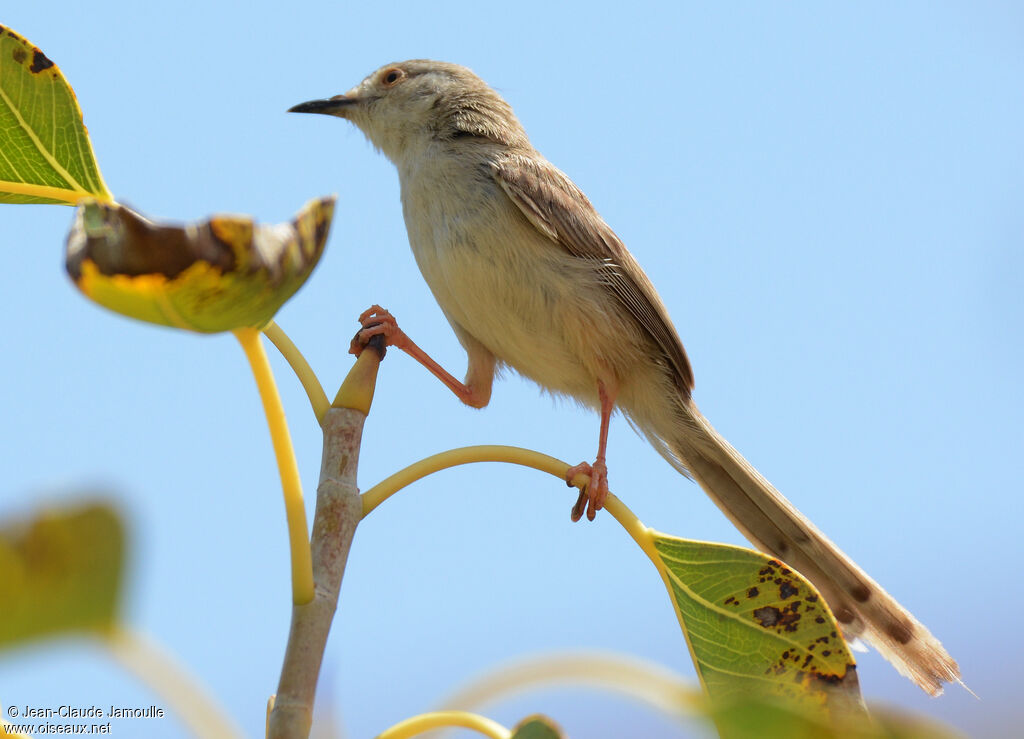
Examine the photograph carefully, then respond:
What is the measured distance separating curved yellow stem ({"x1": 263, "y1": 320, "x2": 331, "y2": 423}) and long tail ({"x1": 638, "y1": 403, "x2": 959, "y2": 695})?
2.09 meters

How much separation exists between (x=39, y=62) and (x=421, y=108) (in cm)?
284

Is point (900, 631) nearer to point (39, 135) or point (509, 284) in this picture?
point (509, 284)

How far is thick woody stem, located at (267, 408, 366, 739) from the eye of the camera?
128 cm

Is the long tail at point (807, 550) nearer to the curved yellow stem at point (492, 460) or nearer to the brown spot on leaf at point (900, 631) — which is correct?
the brown spot on leaf at point (900, 631)

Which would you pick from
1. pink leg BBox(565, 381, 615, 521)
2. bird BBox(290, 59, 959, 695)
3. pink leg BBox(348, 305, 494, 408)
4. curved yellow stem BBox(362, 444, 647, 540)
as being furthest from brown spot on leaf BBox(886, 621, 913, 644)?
pink leg BBox(348, 305, 494, 408)

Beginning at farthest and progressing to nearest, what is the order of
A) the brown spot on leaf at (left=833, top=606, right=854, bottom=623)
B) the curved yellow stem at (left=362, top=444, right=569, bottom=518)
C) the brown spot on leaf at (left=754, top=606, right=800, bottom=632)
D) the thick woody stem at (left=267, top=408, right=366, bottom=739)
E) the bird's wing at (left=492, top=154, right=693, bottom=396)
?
1. the bird's wing at (left=492, top=154, right=693, bottom=396)
2. the brown spot on leaf at (left=833, top=606, right=854, bottom=623)
3. the brown spot on leaf at (left=754, top=606, right=800, bottom=632)
4. the curved yellow stem at (left=362, top=444, right=569, bottom=518)
5. the thick woody stem at (left=267, top=408, right=366, bottom=739)

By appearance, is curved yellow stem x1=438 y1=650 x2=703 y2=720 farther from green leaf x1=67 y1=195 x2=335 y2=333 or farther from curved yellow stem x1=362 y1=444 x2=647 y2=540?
green leaf x1=67 y1=195 x2=335 y2=333

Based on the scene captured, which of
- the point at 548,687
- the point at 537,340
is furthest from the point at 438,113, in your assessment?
the point at 548,687

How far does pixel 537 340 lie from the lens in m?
3.79

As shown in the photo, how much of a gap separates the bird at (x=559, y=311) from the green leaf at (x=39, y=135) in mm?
1457

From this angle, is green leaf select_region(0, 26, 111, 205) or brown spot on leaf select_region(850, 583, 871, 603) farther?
brown spot on leaf select_region(850, 583, 871, 603)

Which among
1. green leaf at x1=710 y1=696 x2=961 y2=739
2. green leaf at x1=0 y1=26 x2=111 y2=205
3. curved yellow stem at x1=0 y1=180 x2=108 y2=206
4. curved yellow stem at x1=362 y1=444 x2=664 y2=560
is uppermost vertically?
green leaf at x1=0 y1=26 x2=111 y2=205

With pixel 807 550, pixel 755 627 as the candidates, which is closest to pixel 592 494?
pixel 755 627

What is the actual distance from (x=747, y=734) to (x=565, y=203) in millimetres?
3489
